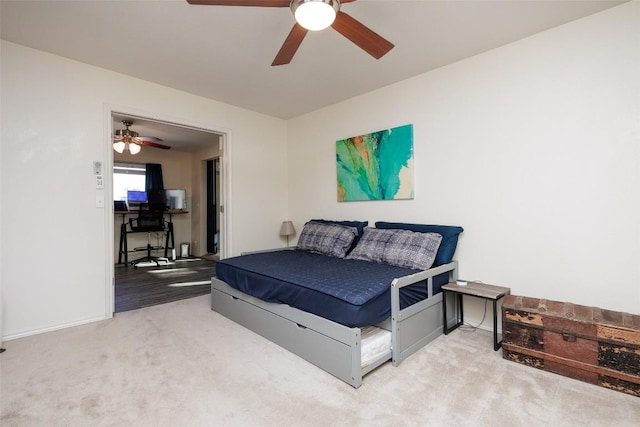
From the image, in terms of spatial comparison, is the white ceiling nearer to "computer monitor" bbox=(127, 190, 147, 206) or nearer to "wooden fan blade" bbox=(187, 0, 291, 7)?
"wooden fan blade" bbox=(187, 0, 291, 7)

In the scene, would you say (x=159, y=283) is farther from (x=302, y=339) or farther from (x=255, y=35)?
(x=255, y=35)

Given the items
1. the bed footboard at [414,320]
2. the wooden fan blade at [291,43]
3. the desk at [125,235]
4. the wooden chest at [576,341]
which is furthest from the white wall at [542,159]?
the desk at [125,235]

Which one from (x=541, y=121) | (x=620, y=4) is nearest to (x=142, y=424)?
(x=541, y=121)

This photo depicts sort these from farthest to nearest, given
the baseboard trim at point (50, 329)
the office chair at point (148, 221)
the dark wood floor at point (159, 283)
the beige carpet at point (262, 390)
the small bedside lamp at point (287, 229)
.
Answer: the office chair at point (148, 221), the small bedside lamp at point (287, 229), the dark wood floor at point (159, 283), the baseboard trim at point (50, 329), the beige carpet at point (262, 390)

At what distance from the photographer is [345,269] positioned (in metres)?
2.54

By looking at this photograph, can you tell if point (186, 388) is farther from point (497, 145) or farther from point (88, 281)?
point (497, 145)

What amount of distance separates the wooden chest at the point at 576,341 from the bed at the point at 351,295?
0.57m

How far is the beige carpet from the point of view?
4.85 feet

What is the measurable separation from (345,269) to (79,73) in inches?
121

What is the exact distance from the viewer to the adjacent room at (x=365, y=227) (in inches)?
66.4

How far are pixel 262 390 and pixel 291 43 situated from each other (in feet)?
7.13

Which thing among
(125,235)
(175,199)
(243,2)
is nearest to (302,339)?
(243,2)

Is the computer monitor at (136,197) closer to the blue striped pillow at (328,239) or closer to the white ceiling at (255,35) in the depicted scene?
the white ceiling at (255,35)

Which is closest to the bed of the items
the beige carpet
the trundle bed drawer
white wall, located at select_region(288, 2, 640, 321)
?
the trundle bed drawer
